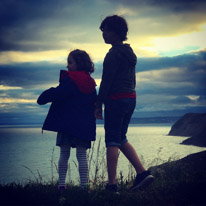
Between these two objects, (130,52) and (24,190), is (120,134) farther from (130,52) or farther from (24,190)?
(24,190)

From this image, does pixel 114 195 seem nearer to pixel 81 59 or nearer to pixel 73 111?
pixel 73 111

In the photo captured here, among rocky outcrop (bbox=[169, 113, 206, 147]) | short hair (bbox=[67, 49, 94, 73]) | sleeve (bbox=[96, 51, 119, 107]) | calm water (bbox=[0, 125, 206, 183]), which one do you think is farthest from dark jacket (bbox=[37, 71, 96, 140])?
rocky outcrop (bbox=[169, 113, 206, 147])


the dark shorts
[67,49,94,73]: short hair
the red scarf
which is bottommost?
the dark shorts

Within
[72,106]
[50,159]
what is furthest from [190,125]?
[72,106]

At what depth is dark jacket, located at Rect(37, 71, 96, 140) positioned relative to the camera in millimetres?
4105

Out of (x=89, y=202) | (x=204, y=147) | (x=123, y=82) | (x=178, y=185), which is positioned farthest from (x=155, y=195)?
(x=204, y=147)

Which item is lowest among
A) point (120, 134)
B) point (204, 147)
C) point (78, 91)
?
point (204, 147)

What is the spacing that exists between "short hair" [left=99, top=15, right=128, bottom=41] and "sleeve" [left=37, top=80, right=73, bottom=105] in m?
0.98

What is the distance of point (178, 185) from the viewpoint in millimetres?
4543

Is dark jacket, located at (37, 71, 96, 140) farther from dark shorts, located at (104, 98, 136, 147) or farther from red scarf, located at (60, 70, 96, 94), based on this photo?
dark shorts, located at (104, 98, 136, 147)

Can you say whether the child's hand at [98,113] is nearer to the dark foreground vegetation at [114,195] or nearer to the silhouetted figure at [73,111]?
the silhouetted figure at [73,111]

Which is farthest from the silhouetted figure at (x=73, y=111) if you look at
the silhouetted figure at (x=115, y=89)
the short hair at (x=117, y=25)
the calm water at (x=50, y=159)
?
the calm water at (x=50, y=159)

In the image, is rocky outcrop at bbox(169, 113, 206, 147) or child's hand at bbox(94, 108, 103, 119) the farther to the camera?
rocky outcrop at bbox(169, 113, 206, 147)

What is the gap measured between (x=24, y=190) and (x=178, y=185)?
88.4 inches
